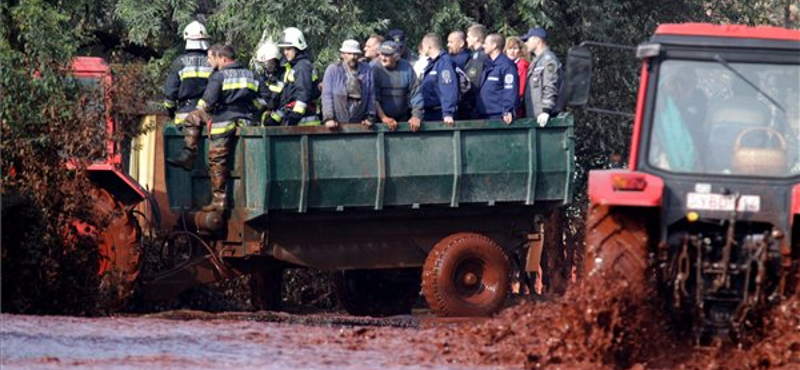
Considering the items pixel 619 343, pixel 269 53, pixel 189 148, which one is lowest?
pixel 619 343

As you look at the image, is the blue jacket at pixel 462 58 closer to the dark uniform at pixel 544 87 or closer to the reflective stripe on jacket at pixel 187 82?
the dark uniform at pixel 544 87

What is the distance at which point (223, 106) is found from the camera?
61.1 ft

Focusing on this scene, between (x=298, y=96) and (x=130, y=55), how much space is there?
705 cm

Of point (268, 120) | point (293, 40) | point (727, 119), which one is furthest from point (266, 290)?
point (727, 119)

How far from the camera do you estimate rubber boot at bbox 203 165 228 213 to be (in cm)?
1833

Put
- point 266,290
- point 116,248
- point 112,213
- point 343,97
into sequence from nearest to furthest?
1. point 112,213
2. point 116,248
3. point 343,97
4. point 266,290

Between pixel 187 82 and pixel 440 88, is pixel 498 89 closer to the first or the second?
pixel 440 88

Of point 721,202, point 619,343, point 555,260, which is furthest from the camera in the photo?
point 555,260

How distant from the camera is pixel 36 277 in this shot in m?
17.3

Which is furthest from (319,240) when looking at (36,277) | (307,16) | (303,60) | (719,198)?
(719,198)

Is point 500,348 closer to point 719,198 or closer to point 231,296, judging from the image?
point 719,198

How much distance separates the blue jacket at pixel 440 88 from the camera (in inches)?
751

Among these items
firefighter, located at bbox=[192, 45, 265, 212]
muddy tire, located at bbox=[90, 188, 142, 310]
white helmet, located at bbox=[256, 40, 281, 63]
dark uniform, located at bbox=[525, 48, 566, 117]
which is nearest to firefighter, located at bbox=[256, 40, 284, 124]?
white helmet, located at bbox=[256, 40, 281, 63]

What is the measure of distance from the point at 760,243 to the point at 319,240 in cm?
605
